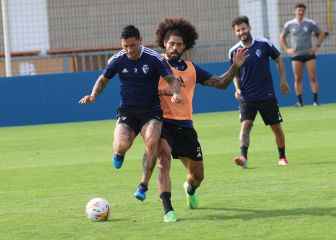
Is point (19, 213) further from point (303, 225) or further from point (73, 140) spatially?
point (73, 140)

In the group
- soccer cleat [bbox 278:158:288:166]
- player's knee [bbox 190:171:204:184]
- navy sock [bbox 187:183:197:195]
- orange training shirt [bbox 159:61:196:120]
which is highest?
orange training shirt [bbox 159:61:196:120]

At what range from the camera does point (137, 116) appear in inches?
380

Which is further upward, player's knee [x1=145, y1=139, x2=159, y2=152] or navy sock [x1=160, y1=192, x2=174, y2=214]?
player's knee [x1=145, y1=139, x2=159, y2=152]

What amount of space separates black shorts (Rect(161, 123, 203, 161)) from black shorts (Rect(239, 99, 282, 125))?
148 inches

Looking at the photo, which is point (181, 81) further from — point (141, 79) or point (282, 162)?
point (282, 162)

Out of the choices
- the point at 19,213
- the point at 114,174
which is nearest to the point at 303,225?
the point at 19,213

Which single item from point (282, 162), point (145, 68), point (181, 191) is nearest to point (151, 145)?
point (145, 68)

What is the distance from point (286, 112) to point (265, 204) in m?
12.3

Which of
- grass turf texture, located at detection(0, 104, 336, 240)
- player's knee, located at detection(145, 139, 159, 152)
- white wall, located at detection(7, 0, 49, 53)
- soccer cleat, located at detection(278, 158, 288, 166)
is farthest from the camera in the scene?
white wall, located at detection(7, 0, 49, 53)

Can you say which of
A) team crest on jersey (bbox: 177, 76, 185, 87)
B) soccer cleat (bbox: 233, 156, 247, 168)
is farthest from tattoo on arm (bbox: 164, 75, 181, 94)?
soccer cleat (bbox: 233, 156, 247, 168)

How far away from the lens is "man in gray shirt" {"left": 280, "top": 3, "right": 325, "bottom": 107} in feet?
74.4

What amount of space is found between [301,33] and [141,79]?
46.0ft

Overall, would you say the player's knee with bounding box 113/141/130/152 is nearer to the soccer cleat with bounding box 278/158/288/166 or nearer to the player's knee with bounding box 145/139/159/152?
the player's knee with bounding box 145/139/159/152

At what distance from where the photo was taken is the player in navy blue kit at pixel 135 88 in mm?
9508
